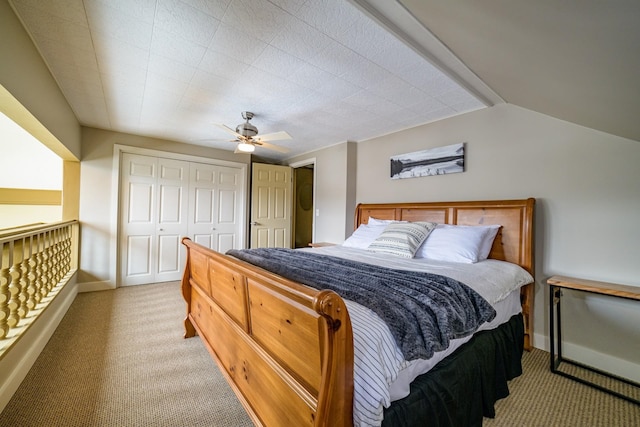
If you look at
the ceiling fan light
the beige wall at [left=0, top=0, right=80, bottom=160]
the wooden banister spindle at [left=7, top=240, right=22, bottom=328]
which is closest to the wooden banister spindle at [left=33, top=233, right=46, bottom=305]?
the wooden banister spindle at [left=7, top=240, right=22, bottom=328]

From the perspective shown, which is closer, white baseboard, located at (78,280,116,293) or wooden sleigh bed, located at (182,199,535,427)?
wooden sleigh bed, located at (182,199,535,427)

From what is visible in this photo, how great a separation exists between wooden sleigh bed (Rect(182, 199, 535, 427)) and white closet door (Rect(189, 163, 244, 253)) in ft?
7.37

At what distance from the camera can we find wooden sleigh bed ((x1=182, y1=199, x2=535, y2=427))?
81 cm

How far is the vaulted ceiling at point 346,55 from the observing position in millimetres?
1146

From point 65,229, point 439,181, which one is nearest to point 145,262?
point 65,229

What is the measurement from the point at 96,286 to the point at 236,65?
373cm

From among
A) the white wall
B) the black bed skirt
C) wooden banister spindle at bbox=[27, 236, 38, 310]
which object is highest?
the white wall

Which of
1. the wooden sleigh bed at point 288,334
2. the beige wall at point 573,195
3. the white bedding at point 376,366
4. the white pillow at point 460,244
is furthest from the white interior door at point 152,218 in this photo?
the beige wall at point 573,195

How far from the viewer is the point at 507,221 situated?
2.41 m

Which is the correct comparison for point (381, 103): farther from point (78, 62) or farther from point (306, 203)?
point (306, 203)

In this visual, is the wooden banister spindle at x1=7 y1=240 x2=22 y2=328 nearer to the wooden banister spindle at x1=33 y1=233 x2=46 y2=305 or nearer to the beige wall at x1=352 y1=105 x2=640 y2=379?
the wooden banister spindle at x1=33 y1=233 x2=46 y2=305

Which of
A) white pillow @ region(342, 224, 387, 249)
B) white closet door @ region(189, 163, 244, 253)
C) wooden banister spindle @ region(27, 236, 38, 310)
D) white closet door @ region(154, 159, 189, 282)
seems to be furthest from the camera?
white closet door @ region(189, 163, 244, 253)

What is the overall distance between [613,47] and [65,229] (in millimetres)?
4878

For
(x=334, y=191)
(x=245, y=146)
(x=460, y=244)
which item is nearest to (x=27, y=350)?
(x=245, y=146)
